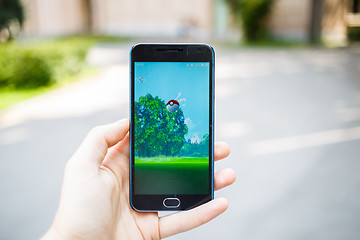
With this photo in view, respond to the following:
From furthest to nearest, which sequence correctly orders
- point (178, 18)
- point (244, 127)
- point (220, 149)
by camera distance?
point (178, 18) < point (244, 127) < point (220, 149)

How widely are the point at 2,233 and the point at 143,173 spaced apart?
79.8 inches

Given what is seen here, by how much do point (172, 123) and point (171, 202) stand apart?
0.45m

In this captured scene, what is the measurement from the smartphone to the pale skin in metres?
0.08

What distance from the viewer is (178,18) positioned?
23.0 metres

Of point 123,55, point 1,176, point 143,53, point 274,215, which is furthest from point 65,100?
point 123,55

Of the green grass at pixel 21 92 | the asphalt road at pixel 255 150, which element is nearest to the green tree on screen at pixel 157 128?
the asphalt road at pixel 255 150

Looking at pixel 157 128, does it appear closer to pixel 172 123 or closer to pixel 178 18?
pixel 172 123

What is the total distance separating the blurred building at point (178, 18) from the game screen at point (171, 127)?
1842 centimetres

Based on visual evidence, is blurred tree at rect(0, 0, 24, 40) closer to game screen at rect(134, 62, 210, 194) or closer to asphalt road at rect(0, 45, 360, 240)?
asphalt road at rect(0, 45, 360, 240)

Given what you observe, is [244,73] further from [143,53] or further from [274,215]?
[143,53]

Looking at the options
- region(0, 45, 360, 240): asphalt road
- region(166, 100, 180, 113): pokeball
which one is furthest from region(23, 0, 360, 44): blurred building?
region(166, 100, 180, 113): pokeball

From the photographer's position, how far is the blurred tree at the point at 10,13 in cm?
1315

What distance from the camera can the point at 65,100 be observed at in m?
7.59

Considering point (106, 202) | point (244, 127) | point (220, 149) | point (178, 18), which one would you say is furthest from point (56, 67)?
point (178, 18)
